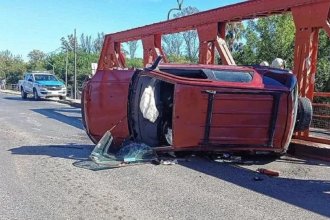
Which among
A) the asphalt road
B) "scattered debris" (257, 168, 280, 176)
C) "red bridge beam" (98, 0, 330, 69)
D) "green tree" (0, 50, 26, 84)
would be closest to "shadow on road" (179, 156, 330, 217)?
the asphalt road

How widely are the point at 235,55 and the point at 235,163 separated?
29.0 m

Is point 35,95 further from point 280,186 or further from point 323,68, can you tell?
point 280,186

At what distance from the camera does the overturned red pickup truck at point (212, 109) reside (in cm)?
744

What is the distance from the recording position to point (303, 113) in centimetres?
823

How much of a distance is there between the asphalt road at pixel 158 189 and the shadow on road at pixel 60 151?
2cm

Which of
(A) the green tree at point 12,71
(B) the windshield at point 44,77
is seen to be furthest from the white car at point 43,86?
(A) the green tree at point 12,71

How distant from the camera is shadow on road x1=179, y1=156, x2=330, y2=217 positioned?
5395 millimetres

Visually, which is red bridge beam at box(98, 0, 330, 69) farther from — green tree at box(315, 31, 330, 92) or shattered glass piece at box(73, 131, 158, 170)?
green tree at box(315, 31, 330, 92)

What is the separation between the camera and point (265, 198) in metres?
5.52

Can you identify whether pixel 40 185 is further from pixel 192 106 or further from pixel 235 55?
pixel 235 55

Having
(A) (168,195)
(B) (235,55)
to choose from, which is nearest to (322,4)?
(A) (168,195)

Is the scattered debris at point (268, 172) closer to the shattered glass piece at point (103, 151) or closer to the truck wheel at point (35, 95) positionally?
the shattered glass piece at point (103, 151)

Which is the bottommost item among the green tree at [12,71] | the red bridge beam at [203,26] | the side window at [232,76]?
the green tree at [12,71]

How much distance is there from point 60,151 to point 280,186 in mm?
4474
